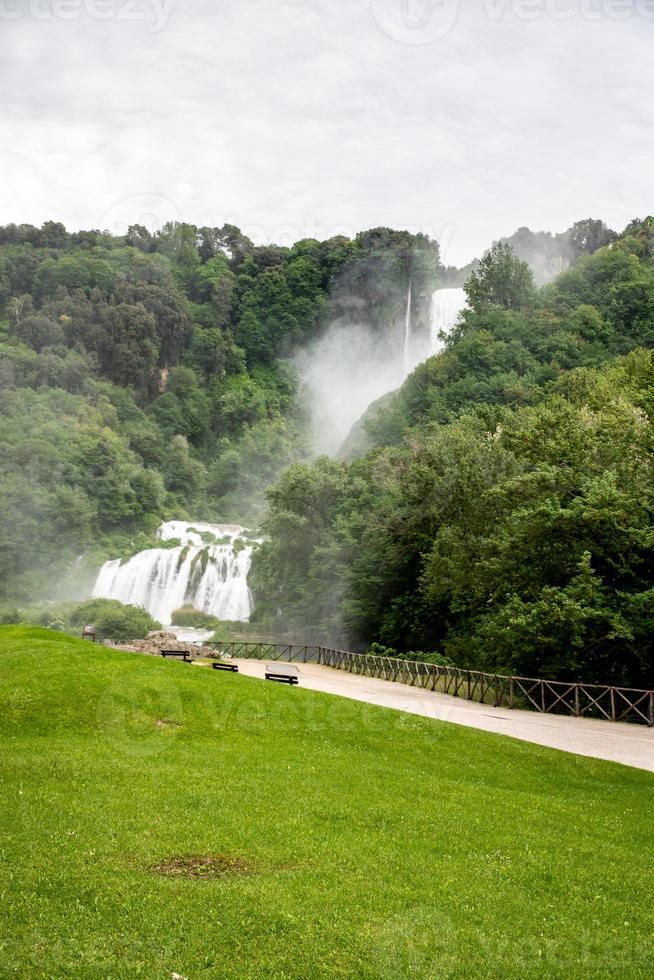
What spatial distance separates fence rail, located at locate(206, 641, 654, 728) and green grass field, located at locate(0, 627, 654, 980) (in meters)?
8.69

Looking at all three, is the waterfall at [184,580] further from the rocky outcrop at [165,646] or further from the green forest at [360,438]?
the rocky outcrop at [165,646]

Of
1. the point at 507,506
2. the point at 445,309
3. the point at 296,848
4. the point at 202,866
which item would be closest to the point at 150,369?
the point at 445,309

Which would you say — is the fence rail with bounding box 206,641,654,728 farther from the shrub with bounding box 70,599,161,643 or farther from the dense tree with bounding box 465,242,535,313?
the dense tree with bounding box 465,242,535,313

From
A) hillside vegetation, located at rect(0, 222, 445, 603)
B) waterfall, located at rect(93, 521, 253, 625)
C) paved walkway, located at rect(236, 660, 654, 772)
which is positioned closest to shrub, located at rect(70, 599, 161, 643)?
waterfall, located at rect(93, 521, 253, 625)

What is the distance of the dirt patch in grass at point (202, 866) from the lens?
33.7 ft

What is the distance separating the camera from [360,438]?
302 ft

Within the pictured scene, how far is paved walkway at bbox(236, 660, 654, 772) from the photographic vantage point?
21.1m

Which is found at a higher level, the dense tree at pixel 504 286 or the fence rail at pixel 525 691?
the dense tree at pixel 504 286

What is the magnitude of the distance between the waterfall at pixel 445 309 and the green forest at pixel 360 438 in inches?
316

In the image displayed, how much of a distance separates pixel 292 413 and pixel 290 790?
421ft

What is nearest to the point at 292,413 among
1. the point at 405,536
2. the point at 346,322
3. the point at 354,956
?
the point at 346,322

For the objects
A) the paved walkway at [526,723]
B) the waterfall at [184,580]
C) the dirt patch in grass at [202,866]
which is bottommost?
the dirt patch in grass at [202,866]

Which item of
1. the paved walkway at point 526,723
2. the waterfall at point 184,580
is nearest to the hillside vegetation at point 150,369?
the waterfall at point 184,580

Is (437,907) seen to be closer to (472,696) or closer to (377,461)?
(472,696)
